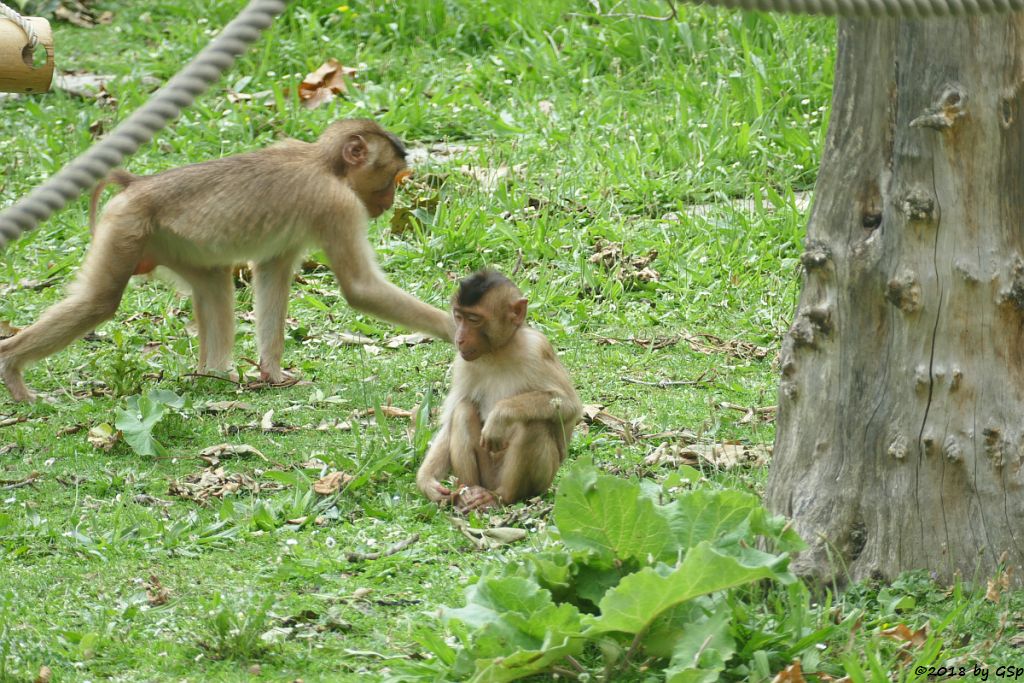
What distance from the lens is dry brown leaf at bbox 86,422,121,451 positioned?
6348mm

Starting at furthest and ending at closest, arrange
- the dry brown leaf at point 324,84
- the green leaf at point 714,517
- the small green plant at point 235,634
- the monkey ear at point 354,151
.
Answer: the dry brown leaf at point 324,84 → the monkey ear at point 354,151 → the small green plant at point 235,634 → the green leaf at point 714,517

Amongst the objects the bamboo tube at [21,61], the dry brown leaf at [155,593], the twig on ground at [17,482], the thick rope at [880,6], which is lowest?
the twig on ground at [17,482]

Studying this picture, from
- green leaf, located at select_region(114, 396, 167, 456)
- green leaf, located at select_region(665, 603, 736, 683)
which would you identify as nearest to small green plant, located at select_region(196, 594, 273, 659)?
green leaf, located at select_region(665, 603, 736, 683)

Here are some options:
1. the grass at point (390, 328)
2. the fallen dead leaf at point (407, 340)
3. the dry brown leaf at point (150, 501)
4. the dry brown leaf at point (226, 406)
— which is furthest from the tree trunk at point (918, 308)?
the fallen dead leaf at point (407, 340)

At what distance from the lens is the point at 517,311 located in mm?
5621

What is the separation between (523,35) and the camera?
12055mm

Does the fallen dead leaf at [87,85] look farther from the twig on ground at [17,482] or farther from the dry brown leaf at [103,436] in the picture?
the twig on ground at [17,482]

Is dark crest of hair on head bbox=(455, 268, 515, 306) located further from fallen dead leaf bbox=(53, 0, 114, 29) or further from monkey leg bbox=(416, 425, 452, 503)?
fallen dead leaf bbox=(53, 0, 114, 29)

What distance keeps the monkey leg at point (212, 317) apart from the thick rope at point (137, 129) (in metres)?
4.94

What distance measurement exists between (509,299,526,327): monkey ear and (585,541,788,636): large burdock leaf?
2.12 metres

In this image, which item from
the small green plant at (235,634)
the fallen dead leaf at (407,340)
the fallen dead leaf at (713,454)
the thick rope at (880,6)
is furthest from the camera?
the fallen dead leaf at (407,340)

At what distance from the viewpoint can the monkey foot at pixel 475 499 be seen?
17.9 ft

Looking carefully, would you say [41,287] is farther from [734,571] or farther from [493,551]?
[734,571]

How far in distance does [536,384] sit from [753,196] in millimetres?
4406
